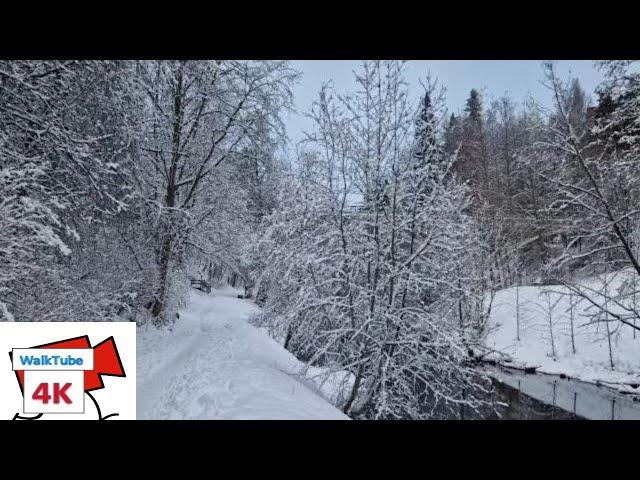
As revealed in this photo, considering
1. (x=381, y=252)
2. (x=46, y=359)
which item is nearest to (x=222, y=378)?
(x=381, y=252)

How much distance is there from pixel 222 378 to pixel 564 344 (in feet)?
40.1

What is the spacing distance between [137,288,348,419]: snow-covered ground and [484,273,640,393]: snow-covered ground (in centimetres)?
619

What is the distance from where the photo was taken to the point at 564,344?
464 inches

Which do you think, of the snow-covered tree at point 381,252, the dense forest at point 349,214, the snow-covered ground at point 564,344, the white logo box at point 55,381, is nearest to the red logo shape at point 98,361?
the white logo box at point 55,381

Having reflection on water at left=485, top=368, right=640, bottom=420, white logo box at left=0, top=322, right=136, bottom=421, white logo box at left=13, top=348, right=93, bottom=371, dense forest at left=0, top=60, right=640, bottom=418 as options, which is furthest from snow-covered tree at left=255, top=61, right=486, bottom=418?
reflection on water at left=485, top=368, right=640, bottom=420

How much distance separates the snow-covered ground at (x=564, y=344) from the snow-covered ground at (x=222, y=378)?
619 cm

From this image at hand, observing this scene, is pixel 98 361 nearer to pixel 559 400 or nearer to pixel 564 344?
pixel 559 400

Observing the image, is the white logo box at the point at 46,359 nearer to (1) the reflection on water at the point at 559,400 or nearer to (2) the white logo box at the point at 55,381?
(2) the white logo box at the point at 55,381

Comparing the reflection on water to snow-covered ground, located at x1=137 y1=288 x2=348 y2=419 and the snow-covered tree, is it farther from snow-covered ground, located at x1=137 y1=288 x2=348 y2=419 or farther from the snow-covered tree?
snow-covered ground, located at x1=137 y1=288 x2=348 y2=419

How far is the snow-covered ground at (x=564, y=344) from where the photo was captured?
9.76 m

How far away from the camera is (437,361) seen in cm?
394
